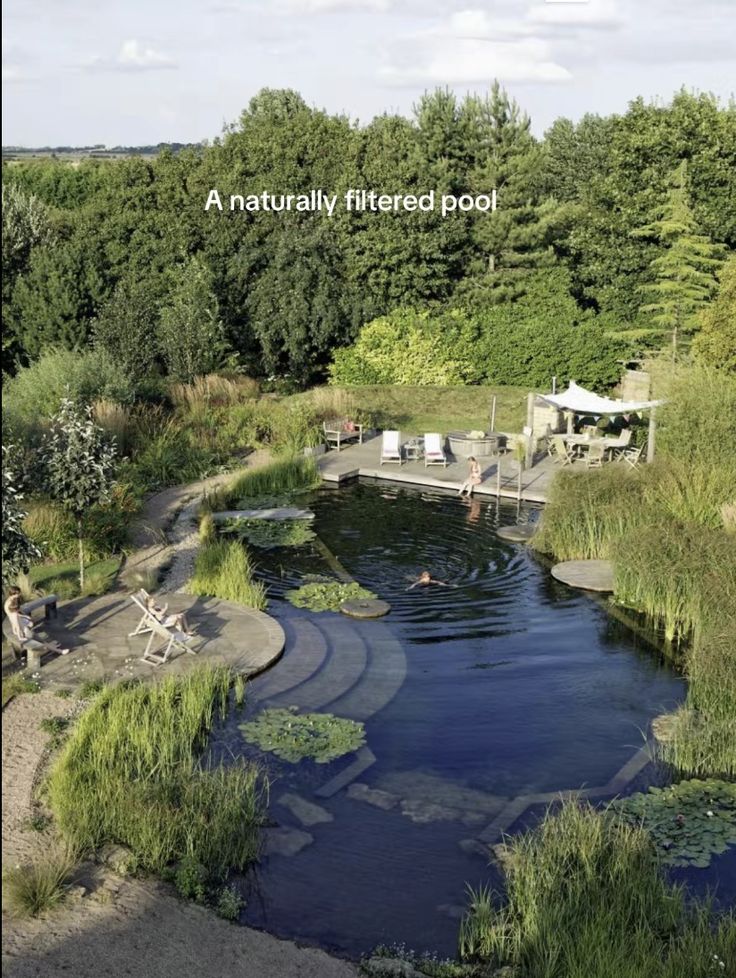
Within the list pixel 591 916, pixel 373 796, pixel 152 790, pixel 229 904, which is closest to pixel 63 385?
pixel 152 790

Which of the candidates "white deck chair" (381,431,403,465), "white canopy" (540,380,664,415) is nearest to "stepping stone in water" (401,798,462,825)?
"white canopy" (540,380,664,415)

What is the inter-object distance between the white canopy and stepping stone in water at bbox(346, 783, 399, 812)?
1338 cm

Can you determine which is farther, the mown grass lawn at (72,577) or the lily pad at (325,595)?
the lily pad at (325,595)

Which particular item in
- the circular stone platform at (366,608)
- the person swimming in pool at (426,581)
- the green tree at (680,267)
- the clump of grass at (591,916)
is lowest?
the clump of grass at (591,916)

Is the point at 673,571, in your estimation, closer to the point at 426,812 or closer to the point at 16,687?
the point at 426,812

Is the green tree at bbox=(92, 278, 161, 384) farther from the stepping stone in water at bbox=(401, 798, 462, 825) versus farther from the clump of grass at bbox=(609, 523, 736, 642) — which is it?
the stepping stone in water at bbox=(401, 798, 462, 825)

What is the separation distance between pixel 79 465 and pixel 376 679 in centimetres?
519

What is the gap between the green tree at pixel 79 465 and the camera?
48.9 feet

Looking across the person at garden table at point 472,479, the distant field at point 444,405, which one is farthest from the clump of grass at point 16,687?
the distant field at point 444,405

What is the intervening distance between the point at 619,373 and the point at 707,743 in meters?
23.5

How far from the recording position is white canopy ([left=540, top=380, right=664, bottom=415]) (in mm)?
22625

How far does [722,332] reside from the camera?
77.4 feet

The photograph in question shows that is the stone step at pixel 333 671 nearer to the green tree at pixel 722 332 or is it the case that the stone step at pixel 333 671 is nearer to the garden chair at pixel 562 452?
the garden chair at pixel 562 452

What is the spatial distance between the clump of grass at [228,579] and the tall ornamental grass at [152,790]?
3911 mm
